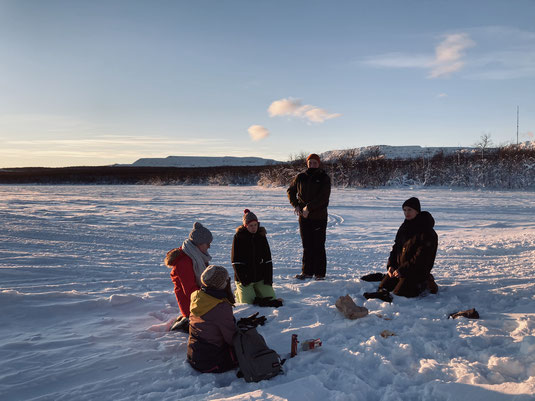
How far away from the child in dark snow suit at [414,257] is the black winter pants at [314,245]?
1.10 meters

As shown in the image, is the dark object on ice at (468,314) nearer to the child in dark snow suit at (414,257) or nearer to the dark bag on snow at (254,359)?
the child in dark snow suit at (414,257)

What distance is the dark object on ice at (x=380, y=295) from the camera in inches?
197

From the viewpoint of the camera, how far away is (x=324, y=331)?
4168mm

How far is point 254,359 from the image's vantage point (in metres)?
3.27

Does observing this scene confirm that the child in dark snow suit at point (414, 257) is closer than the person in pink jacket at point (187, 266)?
No

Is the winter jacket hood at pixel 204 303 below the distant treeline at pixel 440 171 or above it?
below

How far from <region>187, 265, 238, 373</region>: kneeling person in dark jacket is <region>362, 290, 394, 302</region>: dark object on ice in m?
2.35

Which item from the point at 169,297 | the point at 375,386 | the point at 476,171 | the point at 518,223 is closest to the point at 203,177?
the point at 476,171

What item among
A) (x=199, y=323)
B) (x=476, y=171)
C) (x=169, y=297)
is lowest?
(x=169, y=297)

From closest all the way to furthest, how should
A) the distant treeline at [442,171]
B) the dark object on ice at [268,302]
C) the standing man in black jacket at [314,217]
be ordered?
1. the dark object on ice at [268,302]
2. the standing man in black jacket at [314,217]
3. the distant treeline at [442,171]

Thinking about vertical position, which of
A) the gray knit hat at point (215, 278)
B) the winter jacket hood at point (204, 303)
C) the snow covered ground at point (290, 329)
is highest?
the gray knit hat at point (215, 278)

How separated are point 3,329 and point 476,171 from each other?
28.8 meters

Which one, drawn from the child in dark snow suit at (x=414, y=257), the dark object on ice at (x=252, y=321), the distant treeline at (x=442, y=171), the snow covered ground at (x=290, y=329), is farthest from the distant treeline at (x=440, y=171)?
the dark object on ice at (x=252, y=321)

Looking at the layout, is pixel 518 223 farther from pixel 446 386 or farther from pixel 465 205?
pixel 446 386
